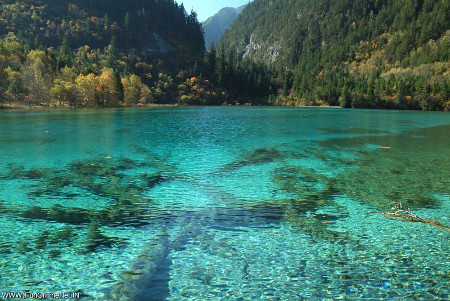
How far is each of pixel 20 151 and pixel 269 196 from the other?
2694 centimetres

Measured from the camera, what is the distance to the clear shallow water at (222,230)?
8.91 metres

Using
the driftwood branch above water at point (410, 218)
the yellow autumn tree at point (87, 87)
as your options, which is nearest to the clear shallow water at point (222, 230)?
the driftwood branch above water at point (410, 218)

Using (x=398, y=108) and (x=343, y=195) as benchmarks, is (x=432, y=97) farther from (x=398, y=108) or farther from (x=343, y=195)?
(x=343, y=195)

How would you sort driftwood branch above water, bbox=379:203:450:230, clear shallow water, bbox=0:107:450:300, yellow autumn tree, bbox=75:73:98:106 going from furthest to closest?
yellow autumn tree, bbox=75:73:98:106 → driftwood branch above water, bbox=379:203:450:230 → clear shallow water, bbox=0:107:450:300

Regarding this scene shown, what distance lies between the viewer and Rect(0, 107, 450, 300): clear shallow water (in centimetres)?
891

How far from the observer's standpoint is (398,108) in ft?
536

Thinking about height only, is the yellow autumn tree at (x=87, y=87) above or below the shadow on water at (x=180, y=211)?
above

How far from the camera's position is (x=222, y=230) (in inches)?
503

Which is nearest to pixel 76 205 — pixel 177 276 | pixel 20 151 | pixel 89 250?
pixel 89 250

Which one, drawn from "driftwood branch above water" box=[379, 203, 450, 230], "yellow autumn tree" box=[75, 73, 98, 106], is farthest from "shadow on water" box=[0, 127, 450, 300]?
"yellow autumn tree" box=[75, 73, 98, 106]

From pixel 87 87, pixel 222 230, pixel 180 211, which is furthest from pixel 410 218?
pixel 87 87

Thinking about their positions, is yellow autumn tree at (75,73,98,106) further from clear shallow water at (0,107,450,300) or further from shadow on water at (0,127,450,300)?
shadow on water at (0,127,450,300)

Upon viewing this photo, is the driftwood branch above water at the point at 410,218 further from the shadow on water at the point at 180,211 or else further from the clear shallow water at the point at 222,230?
the shadow on water at the point at 180,211

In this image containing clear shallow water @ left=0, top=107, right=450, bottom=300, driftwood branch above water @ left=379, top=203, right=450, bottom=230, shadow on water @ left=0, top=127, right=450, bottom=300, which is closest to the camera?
clear shallow water @ left=0, top=107, right=450, bottom=300
